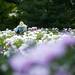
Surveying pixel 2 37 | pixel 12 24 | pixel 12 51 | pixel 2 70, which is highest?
pixel 2 70

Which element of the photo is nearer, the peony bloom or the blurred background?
the peony bloom

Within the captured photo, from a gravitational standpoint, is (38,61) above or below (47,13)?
above

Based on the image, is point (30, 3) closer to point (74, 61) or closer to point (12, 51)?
point (12, 51)

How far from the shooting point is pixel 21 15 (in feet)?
51.0

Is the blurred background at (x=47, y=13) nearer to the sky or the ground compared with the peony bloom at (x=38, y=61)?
nearer to the ground

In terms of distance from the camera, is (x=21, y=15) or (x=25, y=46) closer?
(x=25, y=46)

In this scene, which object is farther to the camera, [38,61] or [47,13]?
[47,13]

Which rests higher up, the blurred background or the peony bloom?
the peony bloom

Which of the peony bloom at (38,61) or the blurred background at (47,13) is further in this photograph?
the blurred background at (47,13)

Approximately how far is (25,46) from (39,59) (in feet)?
12.3

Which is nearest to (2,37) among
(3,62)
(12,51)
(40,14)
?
(12,51)

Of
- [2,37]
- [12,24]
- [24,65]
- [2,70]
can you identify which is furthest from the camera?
[12,24]

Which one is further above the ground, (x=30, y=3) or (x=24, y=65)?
(x=24, y=65)

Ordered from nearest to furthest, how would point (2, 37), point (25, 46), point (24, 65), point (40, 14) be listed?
point (24, 65) → point (25, 46) → point (2, 37) → point (40, 14)
